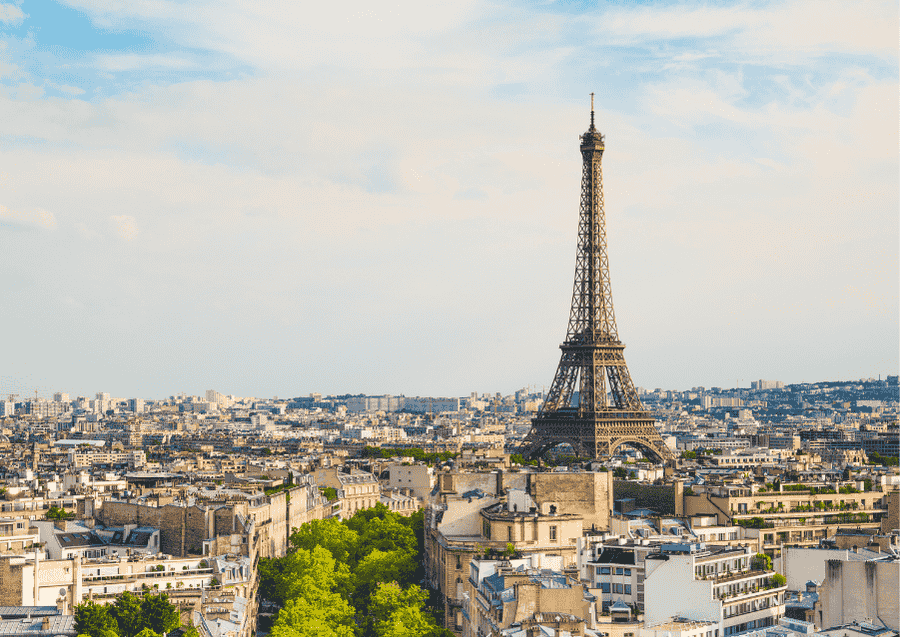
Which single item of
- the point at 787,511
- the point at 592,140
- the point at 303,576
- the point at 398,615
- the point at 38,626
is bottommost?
the point at 398,615

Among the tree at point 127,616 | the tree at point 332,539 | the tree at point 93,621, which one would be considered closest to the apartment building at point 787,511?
the tree at point 332,539

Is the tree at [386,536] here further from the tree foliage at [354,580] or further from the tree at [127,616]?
the tree at [127,616]

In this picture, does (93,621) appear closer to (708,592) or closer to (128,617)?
(128,617)

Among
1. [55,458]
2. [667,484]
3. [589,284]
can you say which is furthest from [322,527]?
[55,458]

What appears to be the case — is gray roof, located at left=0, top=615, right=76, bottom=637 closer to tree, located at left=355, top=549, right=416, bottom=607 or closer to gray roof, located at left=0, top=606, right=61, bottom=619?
gray roof, located at left=0, top=606, right=61, bottom=619

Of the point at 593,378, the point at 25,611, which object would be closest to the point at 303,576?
the point at 25,611

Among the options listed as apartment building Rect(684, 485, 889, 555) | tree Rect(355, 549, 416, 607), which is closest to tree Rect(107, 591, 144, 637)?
tree Rect(355, 549, 416, 607)

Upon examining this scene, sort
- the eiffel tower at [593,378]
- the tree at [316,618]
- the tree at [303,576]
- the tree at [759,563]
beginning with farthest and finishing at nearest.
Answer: the eiffel tower at [593,378], the tree at [303,576], the tree at [759,563], the tree at [316,618]
